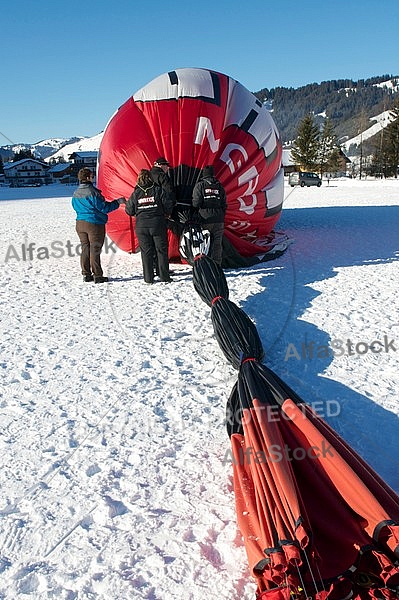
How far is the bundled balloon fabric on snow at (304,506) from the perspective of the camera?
181 centimetres

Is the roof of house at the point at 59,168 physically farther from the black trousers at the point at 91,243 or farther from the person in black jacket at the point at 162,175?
the person in black jacket at the point at 162,175

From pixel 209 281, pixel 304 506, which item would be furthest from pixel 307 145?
pixel 304 506

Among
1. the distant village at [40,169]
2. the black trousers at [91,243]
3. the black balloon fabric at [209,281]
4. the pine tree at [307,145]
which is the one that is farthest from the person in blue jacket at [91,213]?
the distant village at [40,169]

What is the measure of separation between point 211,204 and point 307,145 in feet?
174

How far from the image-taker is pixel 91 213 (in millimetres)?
6176

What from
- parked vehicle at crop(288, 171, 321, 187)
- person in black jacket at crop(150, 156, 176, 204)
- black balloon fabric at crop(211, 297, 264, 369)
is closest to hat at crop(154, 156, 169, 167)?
person in black jacket at crop(150, 156, 176, 204)

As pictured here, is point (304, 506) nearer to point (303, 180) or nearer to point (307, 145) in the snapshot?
point (303, 180)

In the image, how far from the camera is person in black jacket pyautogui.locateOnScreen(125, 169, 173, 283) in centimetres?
583

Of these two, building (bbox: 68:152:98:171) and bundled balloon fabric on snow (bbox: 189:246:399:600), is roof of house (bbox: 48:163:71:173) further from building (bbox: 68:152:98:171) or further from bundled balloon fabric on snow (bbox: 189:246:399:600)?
bundled balloon fabric on snow (bbox: 189:246:399:600)

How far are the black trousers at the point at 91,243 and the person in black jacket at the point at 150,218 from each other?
1.73 ft

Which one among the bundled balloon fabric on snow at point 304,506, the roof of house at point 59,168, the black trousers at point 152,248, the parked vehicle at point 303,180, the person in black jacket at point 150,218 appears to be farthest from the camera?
the roof of house at point 59,168

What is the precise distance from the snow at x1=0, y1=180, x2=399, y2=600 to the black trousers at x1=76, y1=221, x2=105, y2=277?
0.89 ft

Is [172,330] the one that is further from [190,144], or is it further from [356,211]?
[356,211]

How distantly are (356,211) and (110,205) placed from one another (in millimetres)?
9016
